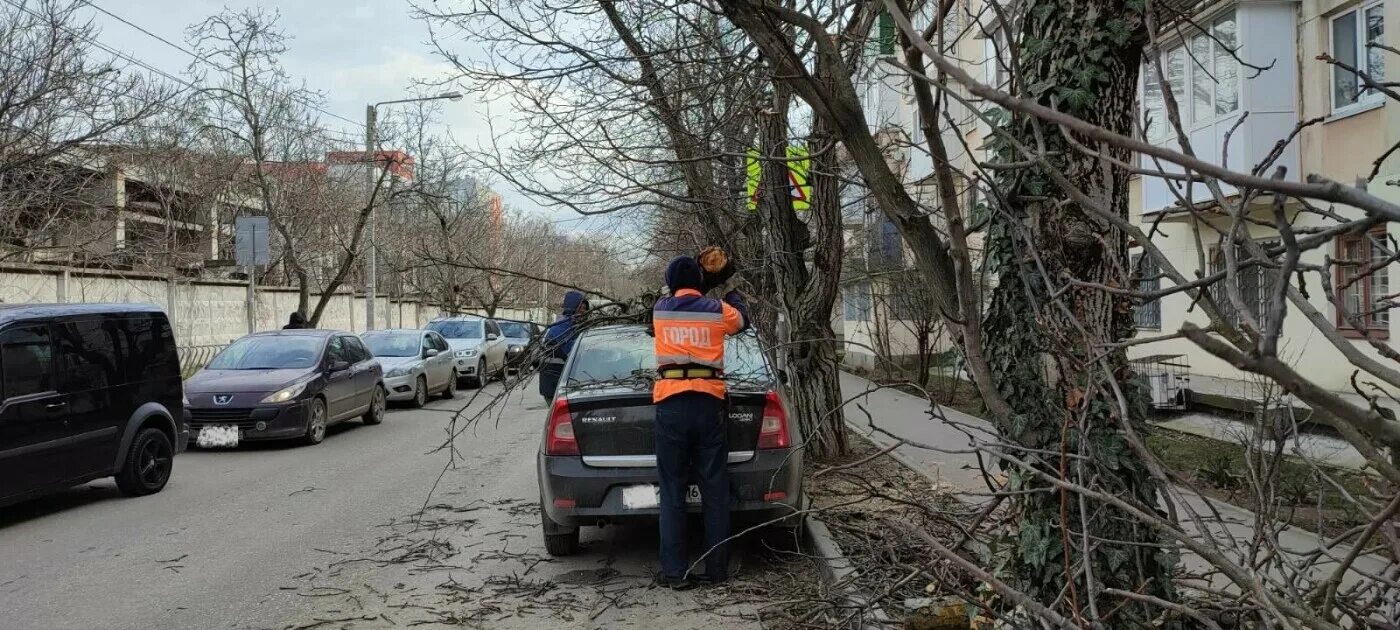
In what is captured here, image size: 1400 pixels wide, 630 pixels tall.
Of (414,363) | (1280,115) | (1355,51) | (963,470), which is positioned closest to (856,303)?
(414,363)

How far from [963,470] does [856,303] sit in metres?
16.6

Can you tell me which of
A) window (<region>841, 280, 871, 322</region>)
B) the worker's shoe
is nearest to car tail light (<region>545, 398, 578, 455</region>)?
the worker's shoe

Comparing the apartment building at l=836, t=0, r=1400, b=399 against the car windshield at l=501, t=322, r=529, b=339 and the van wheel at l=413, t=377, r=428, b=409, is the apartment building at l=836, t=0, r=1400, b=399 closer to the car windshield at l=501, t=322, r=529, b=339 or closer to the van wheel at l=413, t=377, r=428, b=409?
Result: the van wheel at l=413, t=377, r=428, b=409

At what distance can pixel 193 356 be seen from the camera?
21094 millimetres

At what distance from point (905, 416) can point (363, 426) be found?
28.1ft

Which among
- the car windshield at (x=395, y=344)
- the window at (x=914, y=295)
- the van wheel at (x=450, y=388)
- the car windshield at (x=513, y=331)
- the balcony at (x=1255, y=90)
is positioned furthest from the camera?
the car windshield at (x=513, y=331)

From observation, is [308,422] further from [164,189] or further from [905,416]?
[164,189]

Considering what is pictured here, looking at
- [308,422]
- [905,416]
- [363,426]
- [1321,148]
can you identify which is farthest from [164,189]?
[1321,148]

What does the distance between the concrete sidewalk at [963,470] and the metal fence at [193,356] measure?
46.9ft

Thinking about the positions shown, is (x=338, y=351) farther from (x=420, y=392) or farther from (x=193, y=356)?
(x=193, y=356)

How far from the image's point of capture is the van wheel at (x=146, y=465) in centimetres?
878

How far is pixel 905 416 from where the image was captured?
48.7 feet

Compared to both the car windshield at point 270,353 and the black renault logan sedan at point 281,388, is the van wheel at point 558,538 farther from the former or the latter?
the car windshield at point 270,353

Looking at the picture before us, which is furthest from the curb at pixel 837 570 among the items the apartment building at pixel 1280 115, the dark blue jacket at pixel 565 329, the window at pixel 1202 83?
the window at pixel 1202 83
